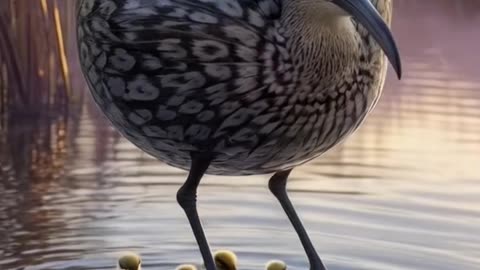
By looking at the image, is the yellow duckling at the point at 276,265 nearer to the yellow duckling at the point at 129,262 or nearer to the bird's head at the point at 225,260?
the bird's head at the point at 225,260

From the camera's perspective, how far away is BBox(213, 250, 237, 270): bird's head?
1708 millimetres

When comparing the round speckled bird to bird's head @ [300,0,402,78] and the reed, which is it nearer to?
bird's head @ [300,0,402,78]

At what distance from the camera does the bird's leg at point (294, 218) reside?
58.9 inches

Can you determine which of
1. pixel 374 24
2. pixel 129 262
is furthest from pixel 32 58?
pixel 374 24

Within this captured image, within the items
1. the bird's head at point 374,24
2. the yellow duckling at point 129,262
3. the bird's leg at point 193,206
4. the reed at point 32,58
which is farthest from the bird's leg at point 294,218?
the reed at point 32,58

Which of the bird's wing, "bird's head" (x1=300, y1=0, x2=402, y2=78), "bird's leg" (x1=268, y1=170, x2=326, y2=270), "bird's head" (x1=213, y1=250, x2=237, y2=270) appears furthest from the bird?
"bird's head" (x1=300, y1=0, x2=402, y2=78)

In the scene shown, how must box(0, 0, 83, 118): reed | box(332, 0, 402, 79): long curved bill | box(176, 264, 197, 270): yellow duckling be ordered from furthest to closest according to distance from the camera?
box(0, 0, 83, 118): reed → box(176, 264, 197, 270): yellow duckling → box(332, 0, 402, 79): long curved bill

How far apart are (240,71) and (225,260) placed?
1.86 feet

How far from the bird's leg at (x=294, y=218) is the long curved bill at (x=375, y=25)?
408mm

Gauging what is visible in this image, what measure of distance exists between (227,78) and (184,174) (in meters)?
1.12

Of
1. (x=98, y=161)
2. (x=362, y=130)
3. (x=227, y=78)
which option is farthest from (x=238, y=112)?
(x=362, y=130)

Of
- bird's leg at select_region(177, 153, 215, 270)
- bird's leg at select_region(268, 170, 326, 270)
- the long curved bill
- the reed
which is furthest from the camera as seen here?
the reed

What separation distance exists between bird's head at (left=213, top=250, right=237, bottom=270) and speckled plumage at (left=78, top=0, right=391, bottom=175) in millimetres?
418

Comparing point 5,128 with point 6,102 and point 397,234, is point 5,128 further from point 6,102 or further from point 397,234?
point 397,234
